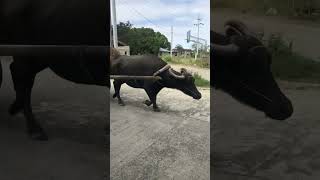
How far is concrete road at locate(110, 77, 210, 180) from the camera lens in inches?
86.6

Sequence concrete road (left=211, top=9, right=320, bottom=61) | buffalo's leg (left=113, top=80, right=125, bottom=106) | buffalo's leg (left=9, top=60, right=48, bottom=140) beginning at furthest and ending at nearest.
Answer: buffalo's leg (left=9, top=60, right=48, bottom=140), buffalo's leg (left=113, top=80, right=125, bottom=106), concrete road (left=211, top=9, right=320, bottom=61)

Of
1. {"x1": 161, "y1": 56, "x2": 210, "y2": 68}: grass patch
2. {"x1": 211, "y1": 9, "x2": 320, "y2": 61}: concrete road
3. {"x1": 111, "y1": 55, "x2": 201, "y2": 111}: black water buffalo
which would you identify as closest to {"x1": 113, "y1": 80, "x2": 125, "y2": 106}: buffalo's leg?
{"x1": 111, "y1": 55, "x2": 201, "y2": 111}: black water buffalo

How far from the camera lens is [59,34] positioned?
7.53ft

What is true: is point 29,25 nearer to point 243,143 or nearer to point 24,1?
point 24,1

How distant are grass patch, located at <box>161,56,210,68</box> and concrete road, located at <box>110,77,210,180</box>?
11 centimetres

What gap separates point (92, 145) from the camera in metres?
2.37

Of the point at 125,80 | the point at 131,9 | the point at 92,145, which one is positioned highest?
the point at 131,9

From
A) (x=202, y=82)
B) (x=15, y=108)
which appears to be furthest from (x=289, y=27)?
(x=15, y=108)

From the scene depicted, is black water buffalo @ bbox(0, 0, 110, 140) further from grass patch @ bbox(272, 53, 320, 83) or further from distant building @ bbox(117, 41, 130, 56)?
grass patch @ bbox(272, 53, 320, 83)

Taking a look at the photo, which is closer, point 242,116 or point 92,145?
point 242,116

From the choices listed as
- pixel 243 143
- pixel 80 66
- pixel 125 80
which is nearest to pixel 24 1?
pixel 80 66

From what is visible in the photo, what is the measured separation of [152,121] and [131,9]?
0.51 meters

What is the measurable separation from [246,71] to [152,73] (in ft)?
1.37

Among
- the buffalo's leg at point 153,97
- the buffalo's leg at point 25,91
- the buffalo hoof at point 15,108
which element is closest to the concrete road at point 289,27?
the buffalo's leg at point 153,97
